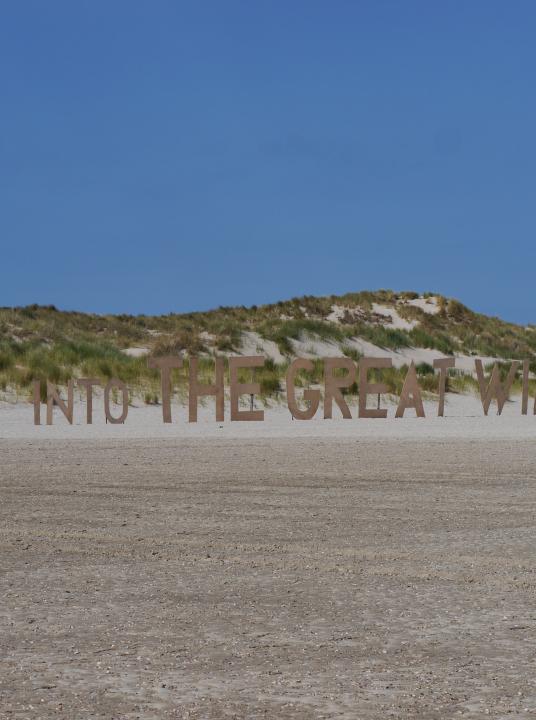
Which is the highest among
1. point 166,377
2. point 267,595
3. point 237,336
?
point 237,336

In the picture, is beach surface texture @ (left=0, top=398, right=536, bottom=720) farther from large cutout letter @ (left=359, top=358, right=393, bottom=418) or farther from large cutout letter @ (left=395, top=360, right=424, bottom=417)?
large cutout letter @ (left=395, top=360, right=424, bottom=417)

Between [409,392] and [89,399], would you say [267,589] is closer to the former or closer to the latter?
[89,399]

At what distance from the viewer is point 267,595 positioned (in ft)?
21.5

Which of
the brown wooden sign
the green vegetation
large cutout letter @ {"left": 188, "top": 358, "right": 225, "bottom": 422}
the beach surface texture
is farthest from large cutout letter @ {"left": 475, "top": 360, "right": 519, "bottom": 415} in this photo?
the beach surface texture

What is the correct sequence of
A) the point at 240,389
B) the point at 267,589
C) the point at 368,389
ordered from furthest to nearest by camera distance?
the point at 368,389, the point at 240,389, the point at 267,589

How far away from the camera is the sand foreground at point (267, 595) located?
466 centimetres

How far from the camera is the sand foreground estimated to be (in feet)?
15.3

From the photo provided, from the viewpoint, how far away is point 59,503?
34.2ft

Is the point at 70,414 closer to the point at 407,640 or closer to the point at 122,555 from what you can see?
the point at 122,555

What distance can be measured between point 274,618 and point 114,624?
901 mm

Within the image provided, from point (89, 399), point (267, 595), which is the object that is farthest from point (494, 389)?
point (267, 595)

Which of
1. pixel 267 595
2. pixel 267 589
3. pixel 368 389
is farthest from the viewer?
pixel 368 389

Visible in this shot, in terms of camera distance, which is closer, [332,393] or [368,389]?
[332,393]

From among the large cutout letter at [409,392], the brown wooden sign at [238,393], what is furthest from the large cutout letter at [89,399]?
the large cutout letter at [409,392]
